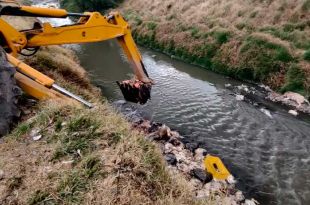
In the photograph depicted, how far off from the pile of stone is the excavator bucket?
88cm

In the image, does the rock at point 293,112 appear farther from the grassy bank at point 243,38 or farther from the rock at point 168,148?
the rock at point 168,148

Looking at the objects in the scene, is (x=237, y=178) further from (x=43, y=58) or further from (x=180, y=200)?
(x=43, y=58)

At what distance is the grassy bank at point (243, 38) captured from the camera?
16.5 meters

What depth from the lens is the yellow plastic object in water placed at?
916 centimetres

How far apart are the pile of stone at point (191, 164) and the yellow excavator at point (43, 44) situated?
1.68 metres

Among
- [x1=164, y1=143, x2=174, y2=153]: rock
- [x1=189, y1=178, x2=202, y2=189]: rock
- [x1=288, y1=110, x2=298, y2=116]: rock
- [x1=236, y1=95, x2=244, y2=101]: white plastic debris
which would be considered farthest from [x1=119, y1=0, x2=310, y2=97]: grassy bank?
[x1=189, y1=178, x2=202, y2=189]: rock

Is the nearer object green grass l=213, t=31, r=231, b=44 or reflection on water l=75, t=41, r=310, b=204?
reflection on water l=75, t=41, r=310, b=204

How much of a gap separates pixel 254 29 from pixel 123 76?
8457 millimetres

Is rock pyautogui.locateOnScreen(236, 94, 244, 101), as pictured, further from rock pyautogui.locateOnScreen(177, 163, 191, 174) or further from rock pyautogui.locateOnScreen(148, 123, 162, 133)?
rock pyautogui.locateOnScreen(177, 163, 191, 174)

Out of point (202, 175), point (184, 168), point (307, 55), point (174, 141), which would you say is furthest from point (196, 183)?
point (307, 55)

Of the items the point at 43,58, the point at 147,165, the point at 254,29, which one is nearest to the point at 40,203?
the point at 147,165

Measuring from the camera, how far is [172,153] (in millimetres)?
10070

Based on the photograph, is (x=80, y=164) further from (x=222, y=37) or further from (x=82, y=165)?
(x=222, y=37)

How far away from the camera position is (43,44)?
973 cm
